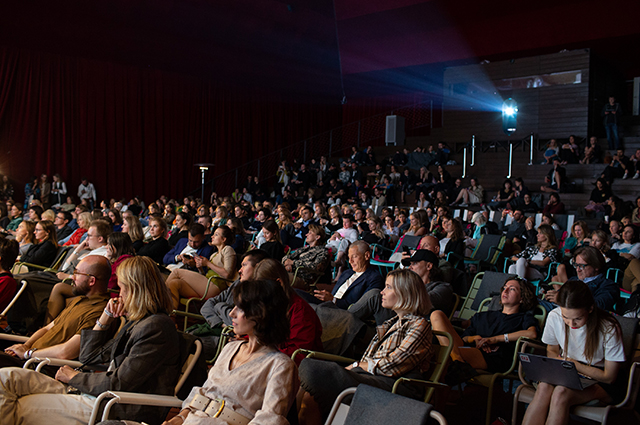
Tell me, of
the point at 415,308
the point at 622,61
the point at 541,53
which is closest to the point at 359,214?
the point at 415,308

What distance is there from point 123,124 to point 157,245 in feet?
38.9

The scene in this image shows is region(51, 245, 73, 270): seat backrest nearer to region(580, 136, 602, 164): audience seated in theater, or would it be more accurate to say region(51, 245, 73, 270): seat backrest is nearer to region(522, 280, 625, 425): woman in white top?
region(522, 280, 625, 425): woman in white top

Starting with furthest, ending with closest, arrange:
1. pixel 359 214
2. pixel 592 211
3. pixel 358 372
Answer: pixel 592 211, pixel 359 214, pixel 358 372

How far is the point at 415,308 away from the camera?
2688 millimetres

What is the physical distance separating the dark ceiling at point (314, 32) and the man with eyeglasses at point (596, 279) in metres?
10.6

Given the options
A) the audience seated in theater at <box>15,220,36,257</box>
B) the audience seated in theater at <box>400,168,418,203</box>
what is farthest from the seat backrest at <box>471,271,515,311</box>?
the audience seated in theater at <box>400,168,418,203</box>

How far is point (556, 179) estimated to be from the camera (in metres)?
11.4

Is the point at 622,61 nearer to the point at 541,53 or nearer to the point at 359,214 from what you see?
the point at 541,53

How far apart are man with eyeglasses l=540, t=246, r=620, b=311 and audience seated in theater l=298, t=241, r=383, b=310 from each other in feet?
4.47

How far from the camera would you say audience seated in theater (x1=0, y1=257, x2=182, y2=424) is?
2.30m

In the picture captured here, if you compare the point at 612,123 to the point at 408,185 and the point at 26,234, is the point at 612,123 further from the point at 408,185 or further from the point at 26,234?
the point at 26,234

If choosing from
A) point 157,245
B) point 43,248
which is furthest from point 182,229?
point 43,248

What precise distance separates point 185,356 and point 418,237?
5.00 m

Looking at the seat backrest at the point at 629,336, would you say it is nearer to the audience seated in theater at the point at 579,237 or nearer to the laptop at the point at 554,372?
the laptop at the point at 554,372
